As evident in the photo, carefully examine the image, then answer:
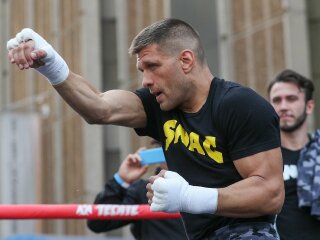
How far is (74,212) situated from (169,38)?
167 centimetres

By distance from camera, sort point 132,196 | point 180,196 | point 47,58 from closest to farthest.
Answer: point 180,196 < point 47,58 < point 132,196

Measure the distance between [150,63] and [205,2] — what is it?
1077 cm

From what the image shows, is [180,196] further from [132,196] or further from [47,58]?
[132,196]

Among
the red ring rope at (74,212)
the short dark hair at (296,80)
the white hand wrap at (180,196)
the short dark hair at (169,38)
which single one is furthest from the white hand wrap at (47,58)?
the short dark hair at (296,80)

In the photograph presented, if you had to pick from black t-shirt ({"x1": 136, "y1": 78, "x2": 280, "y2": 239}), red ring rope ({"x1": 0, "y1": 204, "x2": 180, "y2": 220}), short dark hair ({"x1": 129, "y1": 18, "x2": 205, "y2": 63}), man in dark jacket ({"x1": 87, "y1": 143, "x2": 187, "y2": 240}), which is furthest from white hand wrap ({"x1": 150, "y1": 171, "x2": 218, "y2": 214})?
man in dark jacket ({"x1": 87, "y1": 143, "x2": 187, "y2": 240})

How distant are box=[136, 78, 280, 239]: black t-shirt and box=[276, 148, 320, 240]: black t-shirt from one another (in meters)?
1.30

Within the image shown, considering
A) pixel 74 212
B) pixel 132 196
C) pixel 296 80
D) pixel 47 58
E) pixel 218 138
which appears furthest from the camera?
pixel 132 196

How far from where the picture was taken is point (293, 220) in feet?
17.6

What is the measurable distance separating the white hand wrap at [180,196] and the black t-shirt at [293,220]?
64.5 inches

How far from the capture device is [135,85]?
17094mm

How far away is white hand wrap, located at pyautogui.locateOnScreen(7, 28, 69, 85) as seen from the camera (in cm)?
383

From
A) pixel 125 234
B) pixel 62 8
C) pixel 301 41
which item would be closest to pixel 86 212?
pixel 301 41

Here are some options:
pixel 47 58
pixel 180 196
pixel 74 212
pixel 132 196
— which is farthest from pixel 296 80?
pixel 47 58

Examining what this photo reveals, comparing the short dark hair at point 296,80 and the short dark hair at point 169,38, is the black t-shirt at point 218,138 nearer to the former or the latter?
the short dark hair at point 169,38
